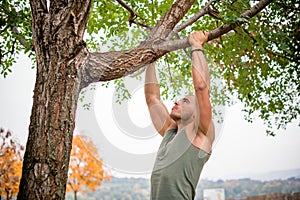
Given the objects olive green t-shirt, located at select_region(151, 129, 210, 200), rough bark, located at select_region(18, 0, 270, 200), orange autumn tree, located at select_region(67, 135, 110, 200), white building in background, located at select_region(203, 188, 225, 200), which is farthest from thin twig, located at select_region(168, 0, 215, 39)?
white building in background, located at select_region(203, 188, 225, 200)

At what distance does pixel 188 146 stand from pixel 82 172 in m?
4.34

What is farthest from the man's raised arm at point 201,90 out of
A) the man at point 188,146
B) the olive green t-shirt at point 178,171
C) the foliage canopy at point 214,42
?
the foliage canopy at point 214,42

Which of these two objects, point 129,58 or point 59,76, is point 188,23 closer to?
point 129,58

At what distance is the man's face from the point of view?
169 centimetres

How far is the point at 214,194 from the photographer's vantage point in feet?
21.0

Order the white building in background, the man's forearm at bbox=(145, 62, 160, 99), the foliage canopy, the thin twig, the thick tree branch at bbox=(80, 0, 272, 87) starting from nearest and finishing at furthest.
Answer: the thick tree branch at bbox=(80, 0, 272, 87), the man's forearm at bbox=(145, 62, 160, 99), the thin twig, the foliage canopy, the white building in background

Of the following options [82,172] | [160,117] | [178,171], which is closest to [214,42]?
[160,117]

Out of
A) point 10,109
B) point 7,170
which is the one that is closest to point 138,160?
point 7,170

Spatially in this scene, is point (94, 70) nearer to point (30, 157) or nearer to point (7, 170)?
point (30, 157)

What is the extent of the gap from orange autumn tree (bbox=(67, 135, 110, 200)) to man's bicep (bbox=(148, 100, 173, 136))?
3762 millimetres

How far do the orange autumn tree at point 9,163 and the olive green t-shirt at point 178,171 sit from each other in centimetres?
334

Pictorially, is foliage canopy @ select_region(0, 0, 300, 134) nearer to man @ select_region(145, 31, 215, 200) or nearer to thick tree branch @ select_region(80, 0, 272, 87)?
thick tree branch @ select_region(80, 0, 272, 87)

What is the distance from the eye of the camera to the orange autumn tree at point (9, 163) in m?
4.34

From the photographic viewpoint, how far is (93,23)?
3.43m
